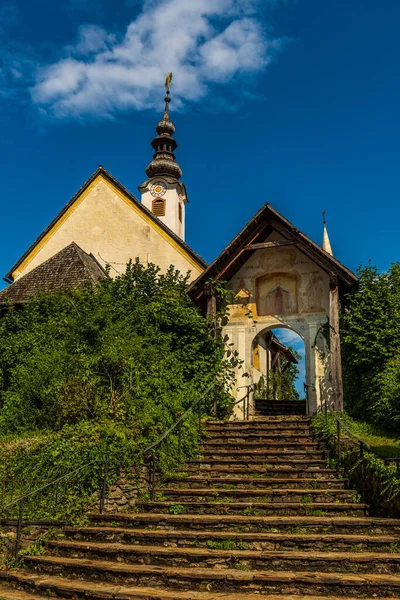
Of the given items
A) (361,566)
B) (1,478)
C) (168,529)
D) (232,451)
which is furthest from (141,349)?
(361,566)

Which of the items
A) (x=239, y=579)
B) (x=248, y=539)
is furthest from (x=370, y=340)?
(x=239, y=579)

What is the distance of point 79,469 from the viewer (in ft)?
29.4

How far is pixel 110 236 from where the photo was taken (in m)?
21.5

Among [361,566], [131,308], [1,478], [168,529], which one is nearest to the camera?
[361,566]

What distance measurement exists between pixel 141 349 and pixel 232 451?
3663 millimetres

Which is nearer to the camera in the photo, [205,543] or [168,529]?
[205,543]

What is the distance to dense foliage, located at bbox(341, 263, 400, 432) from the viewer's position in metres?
14.5

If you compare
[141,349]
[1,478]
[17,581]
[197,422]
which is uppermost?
[141,349]

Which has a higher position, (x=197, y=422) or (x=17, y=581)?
(x=197, y=422)

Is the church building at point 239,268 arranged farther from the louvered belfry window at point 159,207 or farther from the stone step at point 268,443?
the louvered belfry window at point 159,207

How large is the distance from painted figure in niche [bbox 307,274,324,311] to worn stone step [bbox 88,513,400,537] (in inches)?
329

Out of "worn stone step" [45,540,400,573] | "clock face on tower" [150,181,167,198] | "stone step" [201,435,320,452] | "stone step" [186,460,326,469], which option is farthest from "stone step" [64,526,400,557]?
"clock face on tower" [150,181,167,198]

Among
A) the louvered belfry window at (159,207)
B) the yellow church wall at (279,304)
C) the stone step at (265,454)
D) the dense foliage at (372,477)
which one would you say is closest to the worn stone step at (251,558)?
the dense foliage at (372,477)

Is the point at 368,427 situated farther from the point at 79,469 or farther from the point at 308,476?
the point at 79,469
